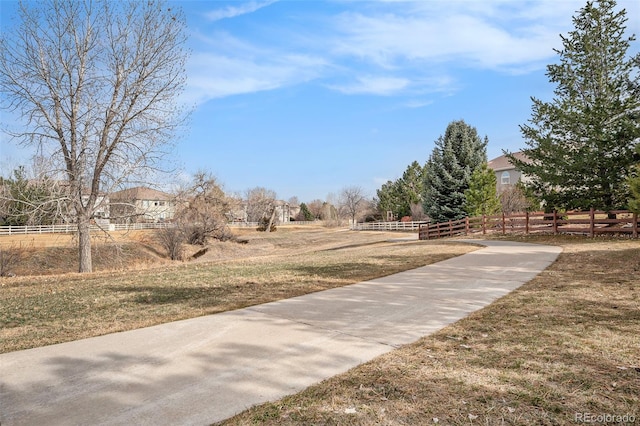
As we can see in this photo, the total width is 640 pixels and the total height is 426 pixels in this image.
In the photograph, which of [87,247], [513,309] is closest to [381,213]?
[87,247]

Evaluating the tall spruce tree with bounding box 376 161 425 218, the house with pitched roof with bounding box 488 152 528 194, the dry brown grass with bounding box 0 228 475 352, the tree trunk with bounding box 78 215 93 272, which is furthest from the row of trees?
the tall spruce tree with bounding box 376 161 425 218

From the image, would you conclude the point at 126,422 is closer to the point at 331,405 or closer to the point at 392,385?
the point at 331,405

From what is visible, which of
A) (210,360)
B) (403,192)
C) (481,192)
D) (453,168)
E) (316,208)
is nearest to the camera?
(210,360)

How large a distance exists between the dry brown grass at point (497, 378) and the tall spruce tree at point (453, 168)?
23266mm

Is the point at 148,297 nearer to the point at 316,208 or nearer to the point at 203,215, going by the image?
the point at 203,215

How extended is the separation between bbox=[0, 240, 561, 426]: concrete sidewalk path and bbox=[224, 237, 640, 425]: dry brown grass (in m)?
0.31

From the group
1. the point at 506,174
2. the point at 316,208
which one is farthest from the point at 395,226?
the point at 316,208

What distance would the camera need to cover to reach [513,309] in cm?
588

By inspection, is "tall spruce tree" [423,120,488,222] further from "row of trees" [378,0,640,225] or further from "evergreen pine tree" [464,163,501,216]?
"row of trees" [378,0,640,225]

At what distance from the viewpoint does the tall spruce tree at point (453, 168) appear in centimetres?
2812

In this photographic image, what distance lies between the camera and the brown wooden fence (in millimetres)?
16717

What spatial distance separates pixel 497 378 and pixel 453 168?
2639 centimetres

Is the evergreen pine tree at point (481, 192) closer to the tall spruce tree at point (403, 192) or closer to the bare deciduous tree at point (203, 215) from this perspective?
the bare deciduous tree at point (203, 215)

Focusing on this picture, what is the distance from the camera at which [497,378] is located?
339 cm
